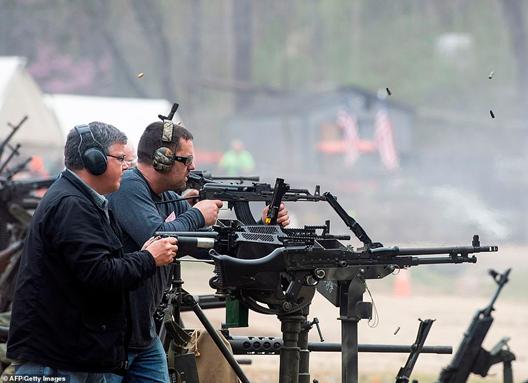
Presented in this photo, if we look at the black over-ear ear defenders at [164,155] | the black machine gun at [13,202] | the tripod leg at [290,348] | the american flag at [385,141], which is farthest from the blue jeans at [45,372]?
the american flag at [385,141]

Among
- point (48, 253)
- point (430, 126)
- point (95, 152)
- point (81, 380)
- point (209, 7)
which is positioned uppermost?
point (209, 7)

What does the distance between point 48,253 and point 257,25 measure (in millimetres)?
52812

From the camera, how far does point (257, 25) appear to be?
188ft

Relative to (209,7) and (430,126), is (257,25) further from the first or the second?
(430,126)

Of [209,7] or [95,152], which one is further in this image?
[209,7]

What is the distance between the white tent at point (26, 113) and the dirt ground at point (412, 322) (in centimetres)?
324

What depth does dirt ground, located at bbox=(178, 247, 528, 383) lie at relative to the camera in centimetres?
1256

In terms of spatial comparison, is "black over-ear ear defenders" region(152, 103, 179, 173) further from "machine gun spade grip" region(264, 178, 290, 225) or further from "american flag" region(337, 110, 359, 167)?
"american flag" region(337, 110, 359, 167)

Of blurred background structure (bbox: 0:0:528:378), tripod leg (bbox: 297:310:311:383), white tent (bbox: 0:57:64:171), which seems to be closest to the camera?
tripod leg (bbox: 297:310:311:383)

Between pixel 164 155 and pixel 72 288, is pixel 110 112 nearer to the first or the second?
pixel 164 155

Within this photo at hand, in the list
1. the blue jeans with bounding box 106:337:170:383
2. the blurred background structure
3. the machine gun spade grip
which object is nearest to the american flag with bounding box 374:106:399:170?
the blurred background structure

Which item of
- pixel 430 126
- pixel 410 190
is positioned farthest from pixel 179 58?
pixel 410 190

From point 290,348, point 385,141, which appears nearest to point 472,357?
point 290,348

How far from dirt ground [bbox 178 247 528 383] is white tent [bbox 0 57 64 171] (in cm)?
324
